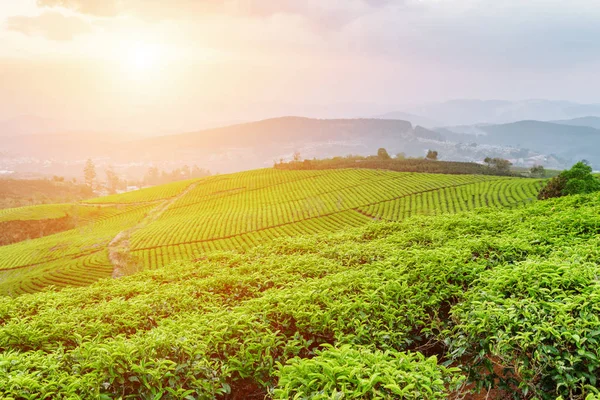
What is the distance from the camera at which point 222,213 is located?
8650cm

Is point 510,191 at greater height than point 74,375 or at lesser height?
lesser

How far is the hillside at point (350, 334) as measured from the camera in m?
4.31

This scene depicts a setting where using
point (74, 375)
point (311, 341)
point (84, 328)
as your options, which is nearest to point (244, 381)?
point (311, 341)

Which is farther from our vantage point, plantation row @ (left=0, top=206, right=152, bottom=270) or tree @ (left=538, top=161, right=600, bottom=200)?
plantation row @ (left=0, top=206, right=152, bottom=270)

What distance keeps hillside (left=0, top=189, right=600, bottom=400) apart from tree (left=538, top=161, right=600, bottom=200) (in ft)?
119

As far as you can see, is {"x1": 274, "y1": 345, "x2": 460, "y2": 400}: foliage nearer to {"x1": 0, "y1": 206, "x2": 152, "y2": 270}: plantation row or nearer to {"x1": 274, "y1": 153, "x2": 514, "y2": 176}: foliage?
{"x1": 0, "y1": 206, "x2": 152, "y2": 270}: plantation row

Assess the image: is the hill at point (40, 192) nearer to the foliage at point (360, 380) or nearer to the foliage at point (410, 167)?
the foliage at point (410, 167)

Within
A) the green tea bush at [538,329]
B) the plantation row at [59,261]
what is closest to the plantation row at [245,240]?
the plantation row at [59,261]

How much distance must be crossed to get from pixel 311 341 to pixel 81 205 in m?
121

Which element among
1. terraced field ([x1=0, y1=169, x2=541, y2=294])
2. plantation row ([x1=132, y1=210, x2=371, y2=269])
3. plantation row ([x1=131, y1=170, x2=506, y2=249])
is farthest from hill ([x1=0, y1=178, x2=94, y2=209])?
plantation row ([x1=132, y1=210, x2=371, y2=269])

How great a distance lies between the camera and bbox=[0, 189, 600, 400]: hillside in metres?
4.31

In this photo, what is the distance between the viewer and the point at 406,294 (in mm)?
6371

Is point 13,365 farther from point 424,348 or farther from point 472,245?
point 472,245

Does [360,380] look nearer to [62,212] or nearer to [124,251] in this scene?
[124,251]
